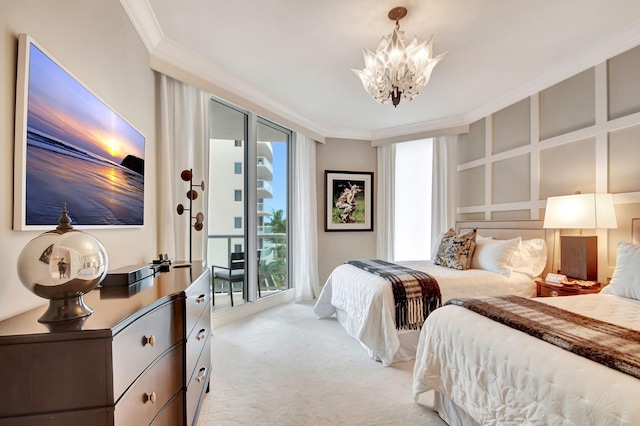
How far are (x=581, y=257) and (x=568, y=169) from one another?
2.98ft

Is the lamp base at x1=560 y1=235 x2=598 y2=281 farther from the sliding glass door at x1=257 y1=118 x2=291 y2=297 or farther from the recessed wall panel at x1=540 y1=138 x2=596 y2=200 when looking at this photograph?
the sliding glass door at x1=257 y1=118 x2=291 y2=297

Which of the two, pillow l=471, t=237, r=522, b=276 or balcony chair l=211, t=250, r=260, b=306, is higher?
pillow l=471, t=237, r=522, b=276

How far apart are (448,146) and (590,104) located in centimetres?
190

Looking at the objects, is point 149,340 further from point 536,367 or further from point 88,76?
point 536,367

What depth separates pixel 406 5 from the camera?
212cm

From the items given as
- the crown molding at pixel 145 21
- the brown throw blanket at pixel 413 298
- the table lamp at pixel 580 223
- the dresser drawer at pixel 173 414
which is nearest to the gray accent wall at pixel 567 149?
the table lamp at pixel 580 223

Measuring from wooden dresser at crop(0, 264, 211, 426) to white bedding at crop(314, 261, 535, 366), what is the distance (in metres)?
1.71

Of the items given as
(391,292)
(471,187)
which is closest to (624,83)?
(471,187)

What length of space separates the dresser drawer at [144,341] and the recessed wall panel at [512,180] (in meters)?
3.75

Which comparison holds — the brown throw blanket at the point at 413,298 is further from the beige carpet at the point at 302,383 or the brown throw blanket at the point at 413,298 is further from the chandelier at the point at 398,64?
the chandelier at the point at 398,64

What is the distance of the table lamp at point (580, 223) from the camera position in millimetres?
2480

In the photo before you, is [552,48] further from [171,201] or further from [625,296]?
[171,201]

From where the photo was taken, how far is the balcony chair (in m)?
3.57

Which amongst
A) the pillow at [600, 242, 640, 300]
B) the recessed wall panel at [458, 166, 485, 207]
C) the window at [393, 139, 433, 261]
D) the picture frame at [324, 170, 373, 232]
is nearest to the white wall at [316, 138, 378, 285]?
the picture frame at [324, 170, 373, 232]
